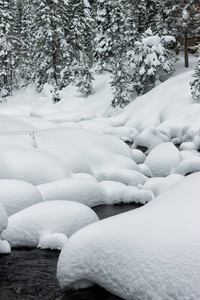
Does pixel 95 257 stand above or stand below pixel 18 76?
above

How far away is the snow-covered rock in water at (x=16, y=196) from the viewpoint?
6.59 meters

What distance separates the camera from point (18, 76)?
44.7m

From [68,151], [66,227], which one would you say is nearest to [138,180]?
[68,151]

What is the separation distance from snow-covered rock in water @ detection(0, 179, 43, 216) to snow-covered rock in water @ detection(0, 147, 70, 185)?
1.48 m

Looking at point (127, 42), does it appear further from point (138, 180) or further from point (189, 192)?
point (189, 192)

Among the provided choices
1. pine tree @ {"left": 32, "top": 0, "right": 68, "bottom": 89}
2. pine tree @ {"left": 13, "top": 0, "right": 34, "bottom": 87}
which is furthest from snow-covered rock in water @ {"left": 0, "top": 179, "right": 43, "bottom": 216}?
pine tree @ {"left": 13, "top": 0, "right": 34, "bottom": 87}

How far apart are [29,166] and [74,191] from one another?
1.48 m

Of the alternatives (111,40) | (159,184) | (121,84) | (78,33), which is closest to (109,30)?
(111,40)

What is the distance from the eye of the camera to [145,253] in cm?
387

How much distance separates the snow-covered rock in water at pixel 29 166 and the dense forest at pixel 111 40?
15.6 m

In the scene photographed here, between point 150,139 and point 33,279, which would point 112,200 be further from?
point 150,139

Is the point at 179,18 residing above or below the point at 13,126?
above

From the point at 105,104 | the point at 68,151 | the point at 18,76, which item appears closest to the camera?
the point at 68,151

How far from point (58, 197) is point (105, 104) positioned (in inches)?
761
